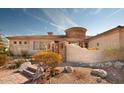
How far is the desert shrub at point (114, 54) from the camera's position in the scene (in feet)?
28.7

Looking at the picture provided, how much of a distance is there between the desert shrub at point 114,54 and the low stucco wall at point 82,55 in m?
0.27

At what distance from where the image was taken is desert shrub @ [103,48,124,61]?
8.76m

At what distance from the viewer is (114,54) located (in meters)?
8.91

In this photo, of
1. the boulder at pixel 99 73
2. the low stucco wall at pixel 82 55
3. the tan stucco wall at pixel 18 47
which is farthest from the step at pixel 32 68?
the tan stucco wall at pixel 18 47

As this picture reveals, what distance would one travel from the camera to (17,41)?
1245 cm

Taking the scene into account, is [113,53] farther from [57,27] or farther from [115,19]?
[57,27]

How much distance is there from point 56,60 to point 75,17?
6.80 ft

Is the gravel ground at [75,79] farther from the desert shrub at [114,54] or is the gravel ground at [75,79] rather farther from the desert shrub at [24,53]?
the desert shrub at [24,53]

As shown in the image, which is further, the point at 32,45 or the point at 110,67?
the point at 32,45

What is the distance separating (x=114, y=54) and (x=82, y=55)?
1.35 meters

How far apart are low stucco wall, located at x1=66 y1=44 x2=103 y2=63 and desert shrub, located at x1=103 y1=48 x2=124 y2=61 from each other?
0.27 meters
